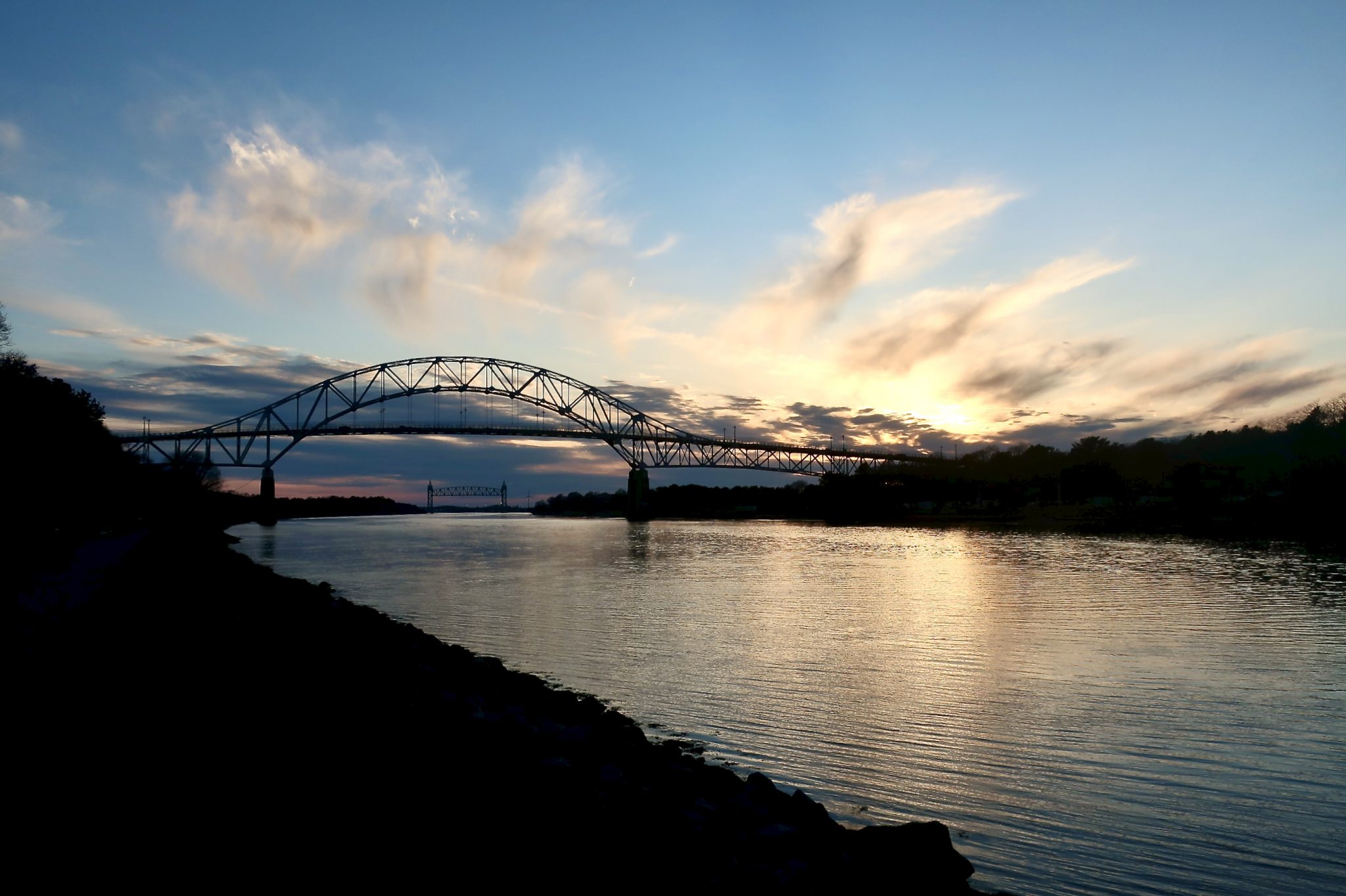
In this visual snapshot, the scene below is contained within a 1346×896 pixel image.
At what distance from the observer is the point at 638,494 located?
374 feet

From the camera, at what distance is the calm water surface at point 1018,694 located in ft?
18.1

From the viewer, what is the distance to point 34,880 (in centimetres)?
374

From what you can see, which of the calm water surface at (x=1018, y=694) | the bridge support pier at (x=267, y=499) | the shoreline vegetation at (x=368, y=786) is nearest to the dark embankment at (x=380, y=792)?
the shoreline vegetation at (x=368, y=786)

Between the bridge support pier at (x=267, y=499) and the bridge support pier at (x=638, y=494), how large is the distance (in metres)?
47.1

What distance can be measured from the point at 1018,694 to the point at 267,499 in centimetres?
10597

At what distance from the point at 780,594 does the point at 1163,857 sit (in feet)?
55.3

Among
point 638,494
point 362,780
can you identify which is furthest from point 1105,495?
point 362,780

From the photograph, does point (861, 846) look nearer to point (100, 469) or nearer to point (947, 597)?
point (947, 597)

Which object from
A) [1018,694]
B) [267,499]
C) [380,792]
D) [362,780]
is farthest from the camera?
[267,499]

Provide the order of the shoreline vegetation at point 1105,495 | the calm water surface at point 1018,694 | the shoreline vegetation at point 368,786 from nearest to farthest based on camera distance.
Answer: the shoreline vegetation at point 368,786 → the calm water surface at point 1018,694 → the shoreline vegetation at point 1105,495

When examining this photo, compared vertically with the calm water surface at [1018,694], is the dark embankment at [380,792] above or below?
above

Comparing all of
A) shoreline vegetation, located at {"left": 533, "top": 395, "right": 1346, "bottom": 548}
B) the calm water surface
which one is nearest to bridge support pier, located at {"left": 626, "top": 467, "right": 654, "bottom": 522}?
shoreline vegetation, located at {"left": 533, "top": 395, "right": 1346, "bottom": 548}

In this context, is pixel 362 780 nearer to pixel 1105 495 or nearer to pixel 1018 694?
pixel 1018 694

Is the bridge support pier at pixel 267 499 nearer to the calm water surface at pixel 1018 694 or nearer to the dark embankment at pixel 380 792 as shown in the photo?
the calm water surface at pixel 1018 694
